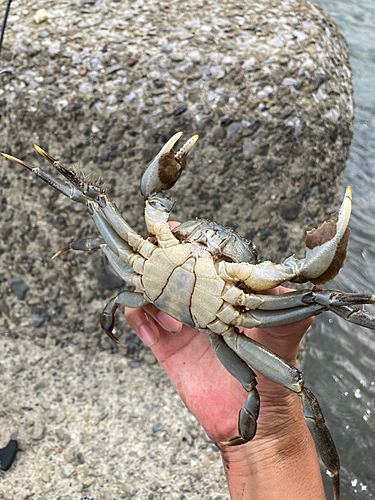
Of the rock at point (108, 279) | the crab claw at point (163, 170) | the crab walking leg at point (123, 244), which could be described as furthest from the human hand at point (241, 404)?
the rock at point (108, 279)

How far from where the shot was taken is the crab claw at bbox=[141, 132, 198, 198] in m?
2.03

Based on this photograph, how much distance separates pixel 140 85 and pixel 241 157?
0.79m

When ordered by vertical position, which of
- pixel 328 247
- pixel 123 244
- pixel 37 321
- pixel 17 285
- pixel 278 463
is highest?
pixel 328 247

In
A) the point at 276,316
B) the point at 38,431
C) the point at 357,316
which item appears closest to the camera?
the point at 357,316

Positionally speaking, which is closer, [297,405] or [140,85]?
[297,405]

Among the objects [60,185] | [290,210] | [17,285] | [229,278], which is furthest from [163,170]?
[17,285]

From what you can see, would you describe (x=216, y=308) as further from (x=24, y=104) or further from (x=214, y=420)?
(x=24, y=104)

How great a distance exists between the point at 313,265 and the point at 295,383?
47 cm

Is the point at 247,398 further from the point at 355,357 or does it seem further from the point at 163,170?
the point at 355,357

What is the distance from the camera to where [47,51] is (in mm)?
2803

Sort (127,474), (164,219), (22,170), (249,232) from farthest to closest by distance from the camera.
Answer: (249,232)
(22,170)
(127,474)
(164,219)

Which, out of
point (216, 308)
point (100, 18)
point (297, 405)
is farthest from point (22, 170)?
point (297, 405)

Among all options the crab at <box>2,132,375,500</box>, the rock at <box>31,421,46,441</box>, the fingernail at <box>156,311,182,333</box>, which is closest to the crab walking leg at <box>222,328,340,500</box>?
the crab at <box>2,132,375,500</box>

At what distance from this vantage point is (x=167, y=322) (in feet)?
7.39
